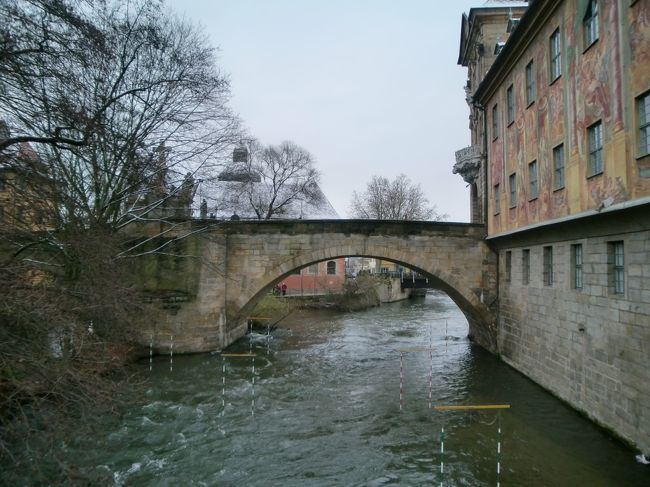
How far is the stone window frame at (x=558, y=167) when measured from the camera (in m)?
9.37

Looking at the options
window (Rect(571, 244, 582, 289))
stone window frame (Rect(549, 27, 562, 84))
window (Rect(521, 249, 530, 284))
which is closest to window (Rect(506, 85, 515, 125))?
stone window frame (Rect(549, 27, 562, 84))

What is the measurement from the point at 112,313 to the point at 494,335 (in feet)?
37.3

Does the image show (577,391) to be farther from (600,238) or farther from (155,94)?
(155,94)

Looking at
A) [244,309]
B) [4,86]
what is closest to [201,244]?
[244,309]

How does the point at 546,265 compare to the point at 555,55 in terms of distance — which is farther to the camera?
the point at 546,265

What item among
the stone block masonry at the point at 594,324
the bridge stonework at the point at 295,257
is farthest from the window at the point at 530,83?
the bridge stonework at the point at 295,257

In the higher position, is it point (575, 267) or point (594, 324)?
point (575, 267)

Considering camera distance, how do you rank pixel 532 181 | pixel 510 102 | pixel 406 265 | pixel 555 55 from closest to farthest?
pixel 555 55
pixel 532 181
pixel 510 102
pixel 406 265

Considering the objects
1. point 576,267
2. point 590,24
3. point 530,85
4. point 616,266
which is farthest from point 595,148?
point 530,85

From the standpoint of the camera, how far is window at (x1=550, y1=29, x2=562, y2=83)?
9422mm

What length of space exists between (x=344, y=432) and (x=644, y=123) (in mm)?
7055

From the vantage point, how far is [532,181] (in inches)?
428

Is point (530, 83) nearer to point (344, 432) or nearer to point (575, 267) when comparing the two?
point (575, 267)

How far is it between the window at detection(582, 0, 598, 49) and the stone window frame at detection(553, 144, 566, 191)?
6.71ft
